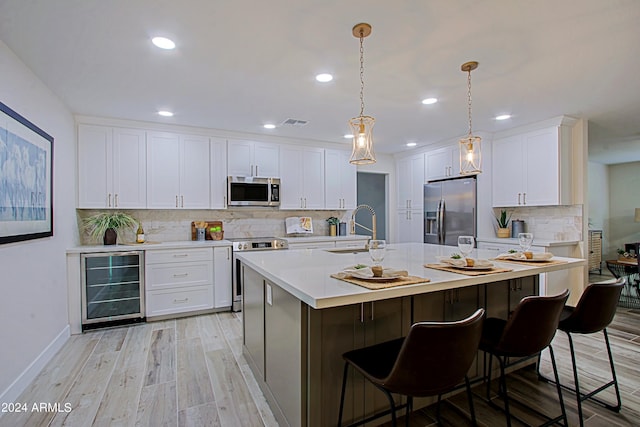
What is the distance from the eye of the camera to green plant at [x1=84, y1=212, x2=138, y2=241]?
3699 millimetres

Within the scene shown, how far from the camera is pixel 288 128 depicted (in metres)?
4.34

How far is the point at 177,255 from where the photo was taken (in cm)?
385

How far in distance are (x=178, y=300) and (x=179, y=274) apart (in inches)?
12.2

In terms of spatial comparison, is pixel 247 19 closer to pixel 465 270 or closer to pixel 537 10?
pixel 537 10

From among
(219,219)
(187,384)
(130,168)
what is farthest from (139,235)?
→ (187,384)

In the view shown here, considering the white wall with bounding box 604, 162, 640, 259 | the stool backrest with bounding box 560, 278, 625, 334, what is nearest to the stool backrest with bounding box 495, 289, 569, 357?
the stool backrest with bounding box 560, 278, 625, 334

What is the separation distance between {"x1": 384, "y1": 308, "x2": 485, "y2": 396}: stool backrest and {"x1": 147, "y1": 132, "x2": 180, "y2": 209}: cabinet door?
3.70 meters

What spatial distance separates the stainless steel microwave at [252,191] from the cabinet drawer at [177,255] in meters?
0.78

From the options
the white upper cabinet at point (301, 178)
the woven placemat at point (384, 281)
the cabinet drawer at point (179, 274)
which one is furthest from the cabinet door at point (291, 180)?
the woven placemat at point (384, 281)

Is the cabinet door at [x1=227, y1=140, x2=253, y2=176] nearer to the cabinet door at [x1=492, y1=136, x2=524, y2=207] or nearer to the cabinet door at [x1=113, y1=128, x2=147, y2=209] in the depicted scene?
the cabinet door at [x1=113, y1=128, x2=147, y2=209]

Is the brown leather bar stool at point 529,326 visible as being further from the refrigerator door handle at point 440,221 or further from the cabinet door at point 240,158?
the cabinet door at point 240,158

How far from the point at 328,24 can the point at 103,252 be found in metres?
3.23

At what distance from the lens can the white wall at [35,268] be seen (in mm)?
2129

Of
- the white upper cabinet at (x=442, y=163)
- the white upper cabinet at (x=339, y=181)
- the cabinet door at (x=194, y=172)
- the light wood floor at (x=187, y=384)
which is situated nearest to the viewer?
the light wood floor at (x=187, y=384)
